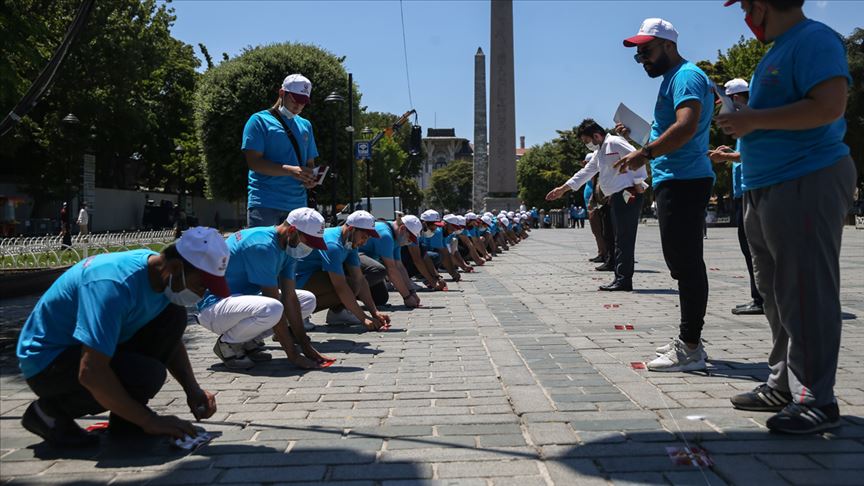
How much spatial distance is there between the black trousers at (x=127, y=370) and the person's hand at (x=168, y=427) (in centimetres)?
26

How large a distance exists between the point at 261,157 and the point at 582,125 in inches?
234

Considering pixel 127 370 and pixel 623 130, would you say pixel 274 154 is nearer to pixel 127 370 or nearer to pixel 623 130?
pixel 623 130

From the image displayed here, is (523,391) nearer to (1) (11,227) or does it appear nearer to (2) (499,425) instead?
(2) (499,425)

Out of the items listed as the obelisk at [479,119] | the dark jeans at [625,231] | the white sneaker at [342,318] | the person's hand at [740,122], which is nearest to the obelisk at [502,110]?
the obelisk at [479,119]

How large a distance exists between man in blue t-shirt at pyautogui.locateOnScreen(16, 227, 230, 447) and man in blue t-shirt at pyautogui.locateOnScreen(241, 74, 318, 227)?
9.89 ft

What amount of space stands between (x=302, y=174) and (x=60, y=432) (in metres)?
3.38

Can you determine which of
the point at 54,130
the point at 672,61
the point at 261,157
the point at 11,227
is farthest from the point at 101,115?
the point at 672,61

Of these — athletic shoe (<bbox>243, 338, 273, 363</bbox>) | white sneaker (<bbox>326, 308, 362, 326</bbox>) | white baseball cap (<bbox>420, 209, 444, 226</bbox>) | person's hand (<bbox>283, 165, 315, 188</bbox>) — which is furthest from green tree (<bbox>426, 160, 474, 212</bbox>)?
athletic shoe (<bbox>243, 338, 273, 363</bbox>)

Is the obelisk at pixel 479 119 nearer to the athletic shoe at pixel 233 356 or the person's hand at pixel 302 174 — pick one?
the person's hand at pixel 302 174

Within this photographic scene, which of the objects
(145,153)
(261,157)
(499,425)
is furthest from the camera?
(145,153)

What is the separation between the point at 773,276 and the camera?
416 cm

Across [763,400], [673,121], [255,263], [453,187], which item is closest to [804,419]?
[763,400]

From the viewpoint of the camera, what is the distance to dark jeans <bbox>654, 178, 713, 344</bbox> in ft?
17.0

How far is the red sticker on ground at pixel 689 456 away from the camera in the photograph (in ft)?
11.0
